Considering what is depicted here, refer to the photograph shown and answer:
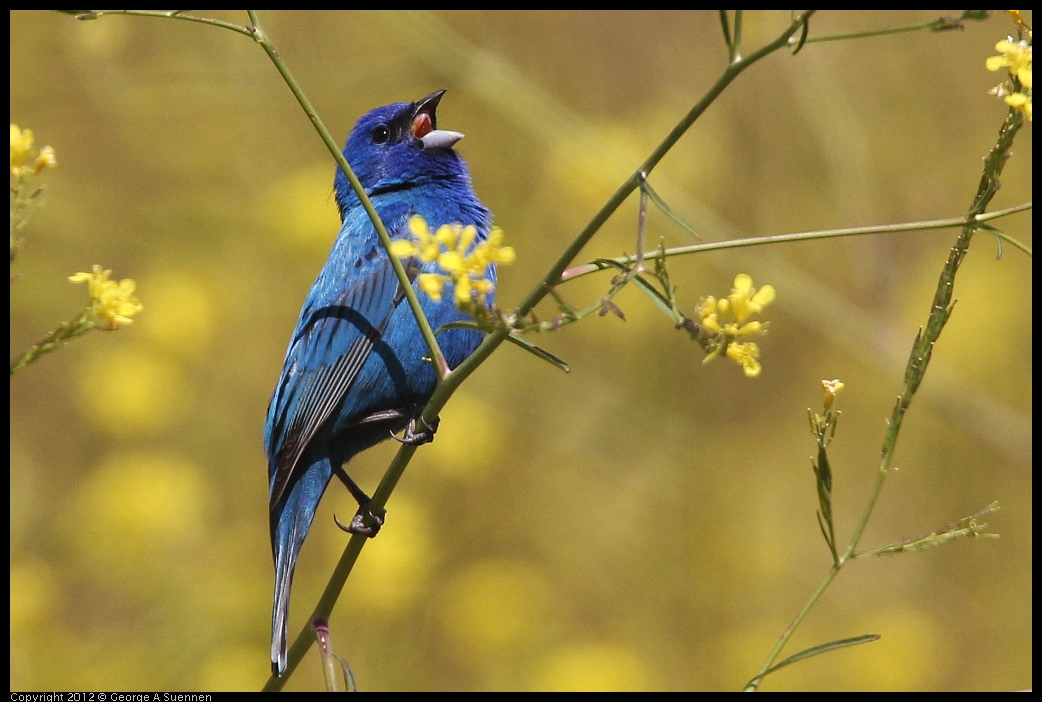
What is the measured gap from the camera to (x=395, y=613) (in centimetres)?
525

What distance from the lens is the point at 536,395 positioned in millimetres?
5988

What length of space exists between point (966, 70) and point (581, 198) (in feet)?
8.98

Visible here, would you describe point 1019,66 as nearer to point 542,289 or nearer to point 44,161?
point 542,289

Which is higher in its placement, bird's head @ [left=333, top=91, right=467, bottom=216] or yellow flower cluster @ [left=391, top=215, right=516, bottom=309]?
bird's head @ [left=333, top=91, right=467, bottom=216]

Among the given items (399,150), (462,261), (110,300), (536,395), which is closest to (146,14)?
(110,300)

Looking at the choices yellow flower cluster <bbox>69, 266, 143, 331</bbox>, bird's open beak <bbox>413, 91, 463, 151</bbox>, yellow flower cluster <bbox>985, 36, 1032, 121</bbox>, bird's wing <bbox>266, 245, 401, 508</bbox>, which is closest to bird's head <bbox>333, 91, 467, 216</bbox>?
bird's open beak <bbox>413, 91, 463, 151</bbox>

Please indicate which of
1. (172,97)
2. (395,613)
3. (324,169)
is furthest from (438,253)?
(324,169)

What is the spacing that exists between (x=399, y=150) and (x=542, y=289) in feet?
8.46

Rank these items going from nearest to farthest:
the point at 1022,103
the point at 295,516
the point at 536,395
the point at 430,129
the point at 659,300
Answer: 1. the point at 1022,103
2. the point at 659,300
3. the point at 295,516
4. the point at 430,129
5. the point at 536,395

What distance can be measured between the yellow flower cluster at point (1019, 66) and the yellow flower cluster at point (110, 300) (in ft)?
5.18

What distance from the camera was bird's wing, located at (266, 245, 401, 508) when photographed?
131 inches

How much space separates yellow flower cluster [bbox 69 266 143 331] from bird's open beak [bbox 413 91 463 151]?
7.94 feet

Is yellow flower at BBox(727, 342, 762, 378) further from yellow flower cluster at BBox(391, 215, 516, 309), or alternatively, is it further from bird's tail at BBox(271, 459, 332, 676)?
bird's tail at BBox(271, 459, 332, 676)

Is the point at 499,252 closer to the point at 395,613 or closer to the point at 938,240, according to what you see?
the point at 395,613
